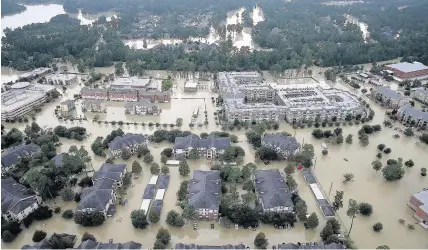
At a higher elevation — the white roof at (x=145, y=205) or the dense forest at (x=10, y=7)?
the dense forest at (x=10, y=7)

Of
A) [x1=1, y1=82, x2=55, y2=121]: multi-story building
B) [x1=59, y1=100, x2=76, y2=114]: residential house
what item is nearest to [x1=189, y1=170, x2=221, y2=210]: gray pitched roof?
[x1=59, y1=100, x2=76, y2=114]: residential house

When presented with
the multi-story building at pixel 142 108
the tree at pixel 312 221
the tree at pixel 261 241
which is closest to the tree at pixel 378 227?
the tree at pixel 312 221

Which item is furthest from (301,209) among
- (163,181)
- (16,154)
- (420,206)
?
(16,154)

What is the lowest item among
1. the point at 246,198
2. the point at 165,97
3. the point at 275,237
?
the point at 275,237

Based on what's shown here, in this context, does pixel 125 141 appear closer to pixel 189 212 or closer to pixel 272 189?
pixel 189 212

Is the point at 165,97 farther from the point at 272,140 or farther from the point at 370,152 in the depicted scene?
the point at 370,152

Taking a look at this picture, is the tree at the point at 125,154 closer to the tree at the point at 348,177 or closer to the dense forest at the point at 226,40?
the tree at the point at 348,177

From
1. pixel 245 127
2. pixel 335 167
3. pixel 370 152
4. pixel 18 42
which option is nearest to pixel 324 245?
pixel 335 167
